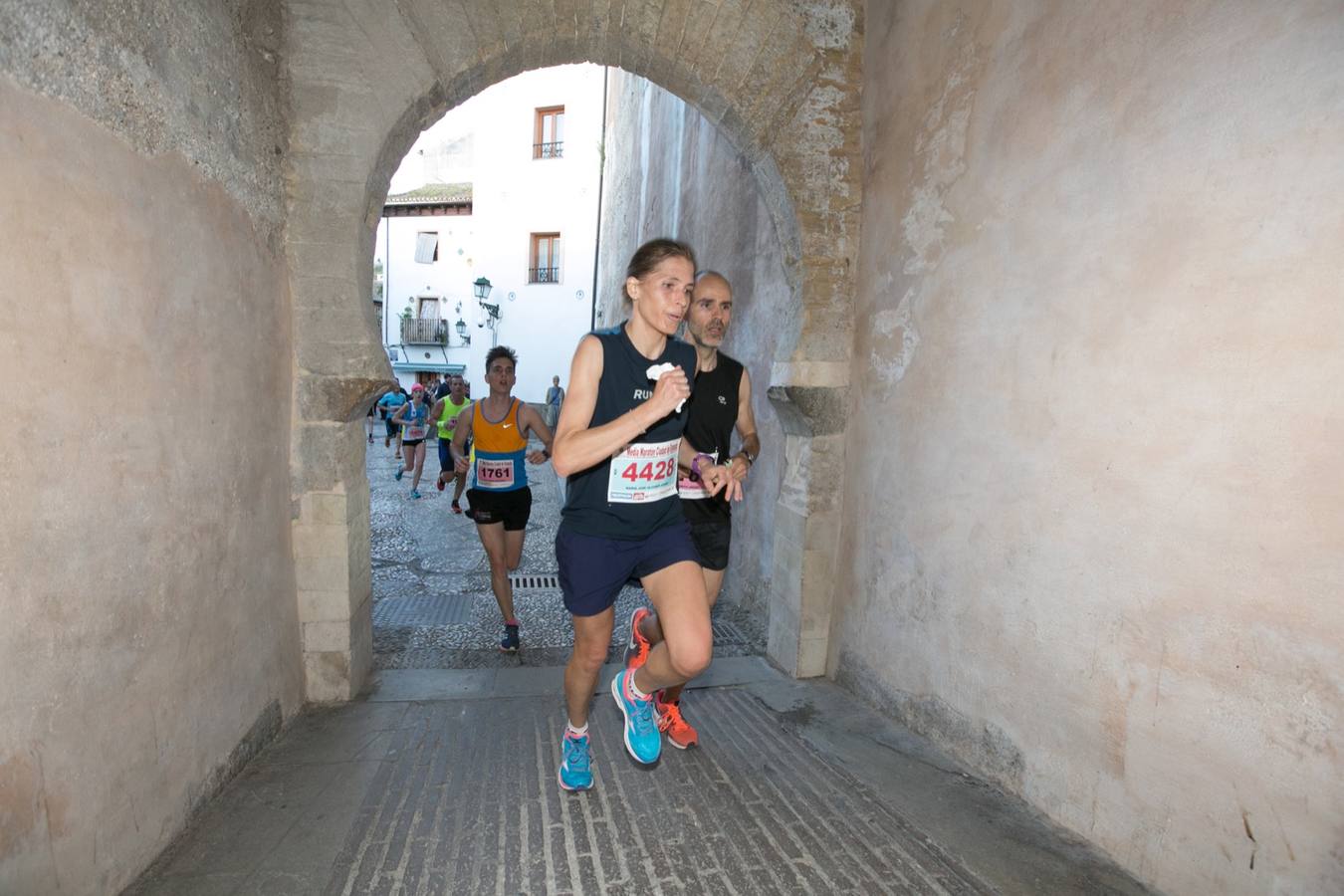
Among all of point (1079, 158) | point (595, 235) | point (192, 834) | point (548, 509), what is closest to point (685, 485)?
point (1079, 158)

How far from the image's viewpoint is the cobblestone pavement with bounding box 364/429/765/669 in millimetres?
4434

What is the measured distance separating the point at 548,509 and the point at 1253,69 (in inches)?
379

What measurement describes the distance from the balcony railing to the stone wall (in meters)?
25.0

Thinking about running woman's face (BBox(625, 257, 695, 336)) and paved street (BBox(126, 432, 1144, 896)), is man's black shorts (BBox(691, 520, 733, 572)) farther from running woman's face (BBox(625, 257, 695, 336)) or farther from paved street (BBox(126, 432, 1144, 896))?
running woman's face (BBox(625, 257, 695, 336))

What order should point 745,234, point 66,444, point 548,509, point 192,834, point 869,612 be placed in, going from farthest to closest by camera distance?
point 548,509 < point 745,234 < point 869,612 < point 192,834 < point 66,444

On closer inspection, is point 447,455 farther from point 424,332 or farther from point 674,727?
point 424,332

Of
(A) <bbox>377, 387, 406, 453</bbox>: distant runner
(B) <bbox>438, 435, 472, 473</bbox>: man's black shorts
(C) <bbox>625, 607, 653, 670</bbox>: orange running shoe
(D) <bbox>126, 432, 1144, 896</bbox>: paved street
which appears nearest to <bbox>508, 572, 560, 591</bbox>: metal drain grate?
(B) <bbox>438, 435, 472, 473</bbox>: man's black shorts

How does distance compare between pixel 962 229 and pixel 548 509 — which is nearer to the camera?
pixel 962 229

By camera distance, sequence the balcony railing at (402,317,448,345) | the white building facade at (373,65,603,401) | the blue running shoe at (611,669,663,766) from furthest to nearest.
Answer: the balcony railing at (402,317,448,345)
the white building facade at (373,65,603,401)
the blue running shoe at (611,669,663,766)

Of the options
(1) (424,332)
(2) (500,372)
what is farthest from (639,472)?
(1) (424,332)

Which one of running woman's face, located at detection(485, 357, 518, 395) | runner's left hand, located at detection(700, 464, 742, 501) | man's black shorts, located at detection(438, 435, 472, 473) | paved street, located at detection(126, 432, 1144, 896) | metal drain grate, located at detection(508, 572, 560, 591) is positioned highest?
running woman's face, located at detection(485, 357, 518, 395)

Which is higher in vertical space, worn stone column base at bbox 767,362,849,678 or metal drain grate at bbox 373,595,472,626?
worn stone column base at bbox 767,362,849,678

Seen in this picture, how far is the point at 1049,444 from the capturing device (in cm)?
239

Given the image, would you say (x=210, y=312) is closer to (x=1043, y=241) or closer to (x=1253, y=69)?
(x=1043, y=241)
